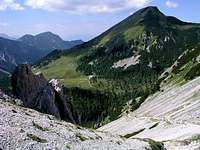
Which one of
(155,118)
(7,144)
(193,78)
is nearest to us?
(7,144)

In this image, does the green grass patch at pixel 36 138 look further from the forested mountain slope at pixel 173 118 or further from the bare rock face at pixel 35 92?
the bare rock face at pixel 35 92

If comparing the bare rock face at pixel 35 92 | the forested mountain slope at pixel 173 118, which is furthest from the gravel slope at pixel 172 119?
the bare rock face at pixel 35 92

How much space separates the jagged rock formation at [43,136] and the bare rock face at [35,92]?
34170 mm

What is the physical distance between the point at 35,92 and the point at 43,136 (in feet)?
175

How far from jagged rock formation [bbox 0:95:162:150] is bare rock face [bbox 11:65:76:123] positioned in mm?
34170

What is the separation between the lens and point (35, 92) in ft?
336

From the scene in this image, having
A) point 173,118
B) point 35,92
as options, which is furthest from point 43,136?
point 173,118

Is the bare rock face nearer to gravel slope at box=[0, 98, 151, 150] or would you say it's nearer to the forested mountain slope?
the forested mountain slope

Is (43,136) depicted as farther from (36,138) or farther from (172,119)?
(172,119)

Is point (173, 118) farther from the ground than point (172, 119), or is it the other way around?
point (173, 118)

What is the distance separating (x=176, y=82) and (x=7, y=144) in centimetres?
15189

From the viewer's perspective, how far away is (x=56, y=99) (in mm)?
110250

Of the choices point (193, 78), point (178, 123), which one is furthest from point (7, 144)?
point (193, 78)

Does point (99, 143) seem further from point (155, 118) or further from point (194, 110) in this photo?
point (155, 118)
